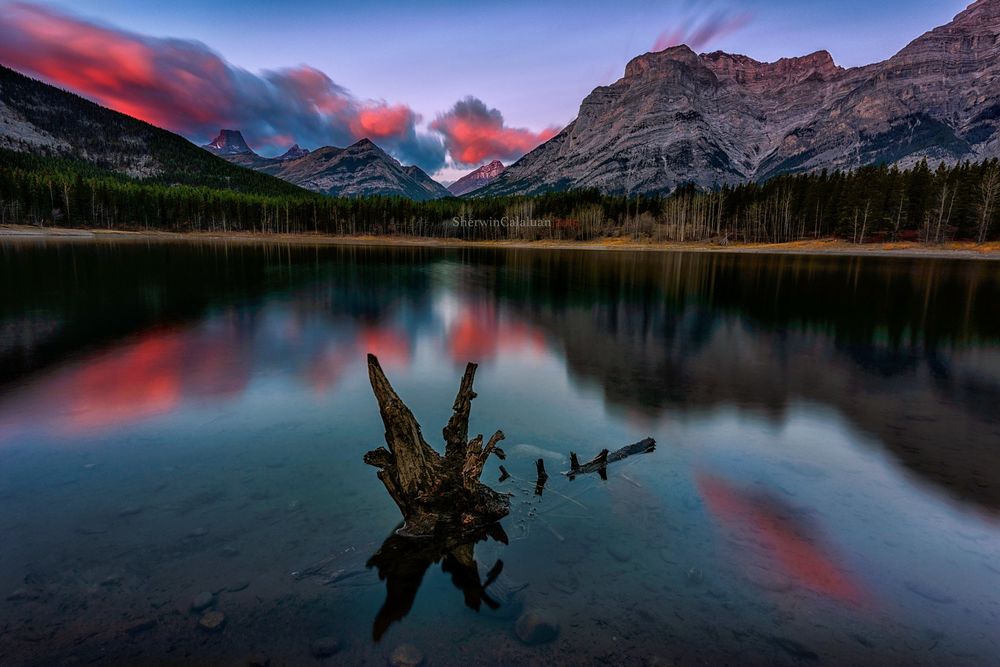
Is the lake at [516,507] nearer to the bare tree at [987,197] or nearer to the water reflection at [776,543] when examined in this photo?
the water reflection at [776,543]

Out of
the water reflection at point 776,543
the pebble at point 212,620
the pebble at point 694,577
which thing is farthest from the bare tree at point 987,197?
the pebble at point 212,620

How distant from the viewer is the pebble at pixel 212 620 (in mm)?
7061

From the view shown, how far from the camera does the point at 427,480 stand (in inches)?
377

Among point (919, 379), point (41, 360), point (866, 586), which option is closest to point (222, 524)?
point (866, 586)

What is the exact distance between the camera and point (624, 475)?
12023mm

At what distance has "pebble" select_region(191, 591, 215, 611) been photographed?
741 centimetres

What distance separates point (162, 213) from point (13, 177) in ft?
124

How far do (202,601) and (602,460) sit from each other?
885 centimetres

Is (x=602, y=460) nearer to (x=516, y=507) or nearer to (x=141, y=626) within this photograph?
(x=516, y=507)

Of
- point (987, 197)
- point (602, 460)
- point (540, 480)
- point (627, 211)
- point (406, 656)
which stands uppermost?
point (627, 211)

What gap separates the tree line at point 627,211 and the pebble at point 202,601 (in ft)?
482

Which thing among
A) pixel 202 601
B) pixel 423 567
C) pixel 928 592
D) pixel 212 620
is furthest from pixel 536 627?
pixel 928 592

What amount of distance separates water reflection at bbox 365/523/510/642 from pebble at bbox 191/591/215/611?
97.0 inches

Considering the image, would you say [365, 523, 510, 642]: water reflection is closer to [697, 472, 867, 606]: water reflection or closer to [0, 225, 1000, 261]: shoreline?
[697, 472, 867, 606]: water reflection
